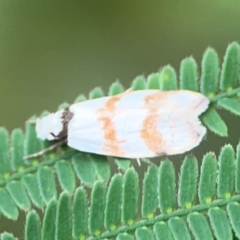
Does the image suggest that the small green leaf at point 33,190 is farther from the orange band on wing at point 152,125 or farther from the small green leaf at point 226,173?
the small green leaf at point 226,173

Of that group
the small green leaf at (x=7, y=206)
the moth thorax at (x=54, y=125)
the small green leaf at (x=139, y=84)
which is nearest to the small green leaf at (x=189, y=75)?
the small green leaf at (x=139, y=84)

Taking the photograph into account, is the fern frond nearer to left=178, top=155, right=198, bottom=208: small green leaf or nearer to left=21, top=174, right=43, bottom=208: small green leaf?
left=178, top=155, right=198, bottom=208: small green leaf

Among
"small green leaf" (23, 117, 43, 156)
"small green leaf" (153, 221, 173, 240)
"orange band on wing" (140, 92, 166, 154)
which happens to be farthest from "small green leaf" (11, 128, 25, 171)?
"small green leaf" (153, 221, 173, 240)

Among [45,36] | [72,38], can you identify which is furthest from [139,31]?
[45,36]

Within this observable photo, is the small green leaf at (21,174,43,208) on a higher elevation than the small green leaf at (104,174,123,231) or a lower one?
higher

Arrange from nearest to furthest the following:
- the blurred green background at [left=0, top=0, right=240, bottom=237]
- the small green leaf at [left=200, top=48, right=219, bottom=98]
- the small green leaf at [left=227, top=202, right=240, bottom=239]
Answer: the small green leaf at [left=227, top=202, right=240, bottom=239] → the small green leaf at [left=200, top=48, right=219, bottom=98] → the blurred green background at [left=0, top=0, right=240, bottom=237]

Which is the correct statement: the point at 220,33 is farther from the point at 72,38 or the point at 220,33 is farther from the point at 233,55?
the point at 233,55

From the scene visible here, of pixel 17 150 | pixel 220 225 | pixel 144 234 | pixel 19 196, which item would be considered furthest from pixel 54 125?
pixel 220 225
